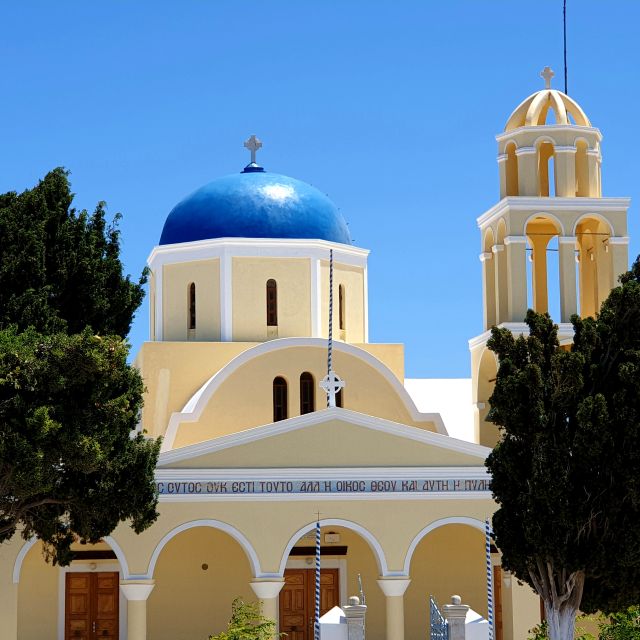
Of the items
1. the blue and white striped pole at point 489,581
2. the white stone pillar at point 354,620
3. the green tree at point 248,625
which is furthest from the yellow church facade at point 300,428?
the white stone pillar at point 354,620

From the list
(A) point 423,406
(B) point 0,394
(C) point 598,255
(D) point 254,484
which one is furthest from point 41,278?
(A) point 423,406

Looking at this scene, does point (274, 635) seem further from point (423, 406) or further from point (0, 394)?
point (423, 406)

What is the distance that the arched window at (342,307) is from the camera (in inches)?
1313

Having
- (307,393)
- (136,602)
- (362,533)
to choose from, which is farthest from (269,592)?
(307,393)

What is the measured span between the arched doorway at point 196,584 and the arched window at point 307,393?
295 cm

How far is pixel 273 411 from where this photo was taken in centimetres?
3080

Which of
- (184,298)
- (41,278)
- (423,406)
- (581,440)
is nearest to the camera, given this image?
(581,440)

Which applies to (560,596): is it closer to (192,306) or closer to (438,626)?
(438,626)

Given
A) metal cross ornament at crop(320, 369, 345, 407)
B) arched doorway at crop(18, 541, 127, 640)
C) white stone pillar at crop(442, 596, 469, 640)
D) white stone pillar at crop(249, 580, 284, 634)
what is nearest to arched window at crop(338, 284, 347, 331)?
metal cross ornament at crop(320, 369, 345, 407)

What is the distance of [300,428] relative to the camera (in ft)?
91.6

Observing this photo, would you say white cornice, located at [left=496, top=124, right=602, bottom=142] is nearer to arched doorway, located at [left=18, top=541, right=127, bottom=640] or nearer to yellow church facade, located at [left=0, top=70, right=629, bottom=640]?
yellow church facade, located at [left=0, top=70, right=629, bottom=640]

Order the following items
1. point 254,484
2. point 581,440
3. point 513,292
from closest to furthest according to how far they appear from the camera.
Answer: point 581,440 → point 254,484 → point 513,292

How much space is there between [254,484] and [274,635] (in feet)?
9.30

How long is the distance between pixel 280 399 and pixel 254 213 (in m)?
4.20
